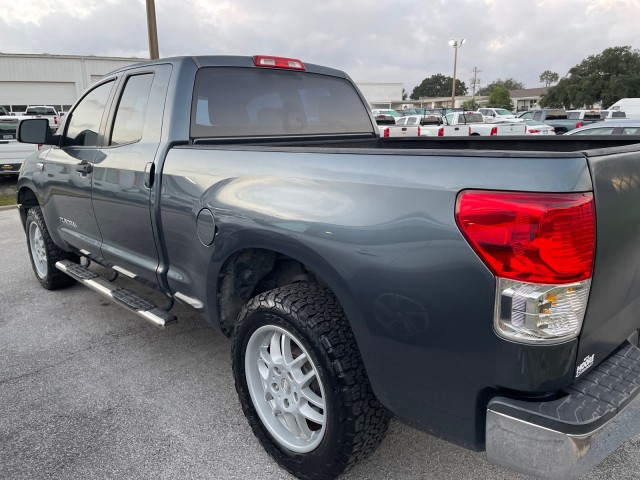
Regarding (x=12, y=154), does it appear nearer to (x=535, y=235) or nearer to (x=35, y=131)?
(x=35, y=131)

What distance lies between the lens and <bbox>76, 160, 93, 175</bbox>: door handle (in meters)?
3.58

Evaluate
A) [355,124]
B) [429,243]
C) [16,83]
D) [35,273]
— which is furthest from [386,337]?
[16,83]

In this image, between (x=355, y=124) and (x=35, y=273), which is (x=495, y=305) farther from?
(x=35, y=273)

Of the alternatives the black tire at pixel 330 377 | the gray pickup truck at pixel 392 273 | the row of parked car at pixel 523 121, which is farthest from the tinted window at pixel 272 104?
the row of parked car at pixel 523 121

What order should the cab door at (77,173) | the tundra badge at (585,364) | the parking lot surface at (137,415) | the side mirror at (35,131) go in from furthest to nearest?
the side mirror at (35,131) → the cab door at (77,173) → the parking lot surface at (137,415) → the tundra badge at (585,364)

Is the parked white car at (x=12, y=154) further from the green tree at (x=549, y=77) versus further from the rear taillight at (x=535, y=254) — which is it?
the green tree at (x=549, y=77)

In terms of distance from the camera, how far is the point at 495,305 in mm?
1570

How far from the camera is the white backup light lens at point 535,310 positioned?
1.55 metres

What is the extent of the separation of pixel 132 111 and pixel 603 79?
69.3 metres

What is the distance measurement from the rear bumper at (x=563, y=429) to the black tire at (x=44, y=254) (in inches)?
168

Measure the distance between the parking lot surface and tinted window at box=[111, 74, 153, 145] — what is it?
151cm

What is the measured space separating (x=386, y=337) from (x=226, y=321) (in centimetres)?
120

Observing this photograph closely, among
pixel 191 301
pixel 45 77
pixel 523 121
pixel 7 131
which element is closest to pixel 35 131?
pixel 191 301

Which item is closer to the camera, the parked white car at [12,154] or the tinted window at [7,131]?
the parked white car at [12,154]
